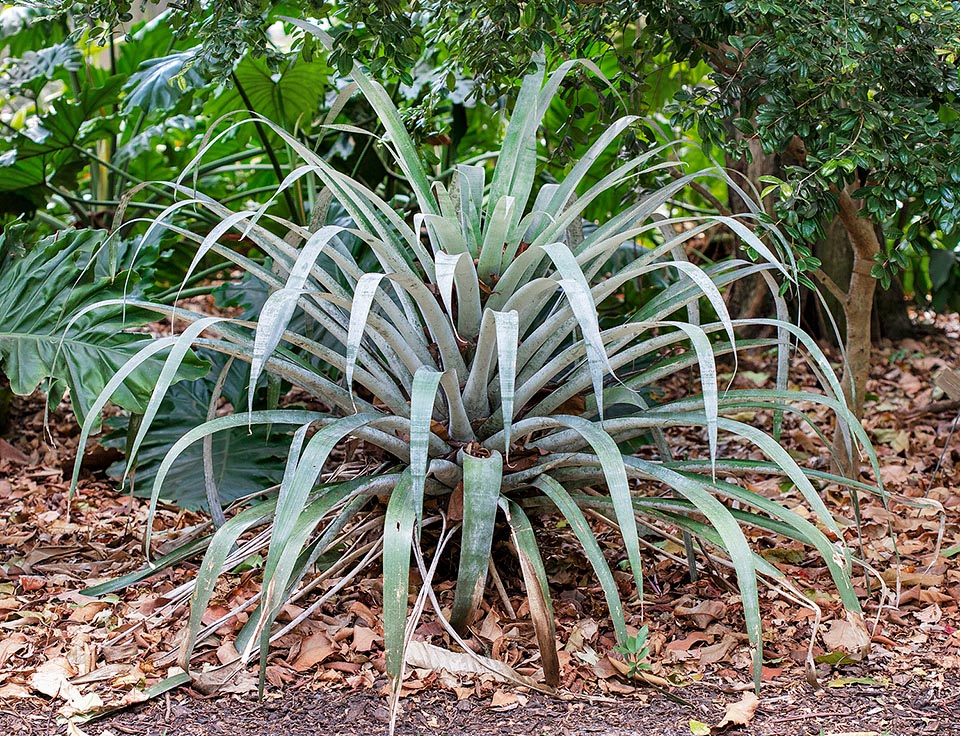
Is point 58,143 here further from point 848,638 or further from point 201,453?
point 848,638

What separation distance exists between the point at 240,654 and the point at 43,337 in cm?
79

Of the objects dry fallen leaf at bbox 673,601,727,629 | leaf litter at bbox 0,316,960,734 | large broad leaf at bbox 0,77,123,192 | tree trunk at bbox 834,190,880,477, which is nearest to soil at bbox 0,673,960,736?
leaf litter at bbox 0,316,960,734

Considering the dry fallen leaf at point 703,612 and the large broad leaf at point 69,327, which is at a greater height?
the large broad leaf at point 69,327

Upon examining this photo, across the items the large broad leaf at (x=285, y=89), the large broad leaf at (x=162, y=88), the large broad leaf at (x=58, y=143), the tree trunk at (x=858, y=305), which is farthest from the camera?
the large broad leaf at (x=285, y=89)

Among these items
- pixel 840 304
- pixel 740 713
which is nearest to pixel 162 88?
pixel 740 713

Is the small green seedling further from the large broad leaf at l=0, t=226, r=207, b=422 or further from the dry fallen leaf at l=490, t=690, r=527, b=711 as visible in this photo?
the large broad leaf at l=0, t=226, r=207, b=422

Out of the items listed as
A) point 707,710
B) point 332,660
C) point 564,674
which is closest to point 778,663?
point 707,710

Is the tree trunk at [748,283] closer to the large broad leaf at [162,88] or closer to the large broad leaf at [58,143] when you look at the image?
the large broad leaf at [162,88]

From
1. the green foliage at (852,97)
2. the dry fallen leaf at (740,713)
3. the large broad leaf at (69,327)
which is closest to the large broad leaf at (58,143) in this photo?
the large broad leaf at (69,327)

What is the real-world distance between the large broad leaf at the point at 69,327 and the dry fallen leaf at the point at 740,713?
1.06m

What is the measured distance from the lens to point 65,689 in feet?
4.80

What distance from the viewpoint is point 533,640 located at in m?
1.59

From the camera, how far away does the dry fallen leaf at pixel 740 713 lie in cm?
138

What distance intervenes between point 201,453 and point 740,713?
1436 millimetres
